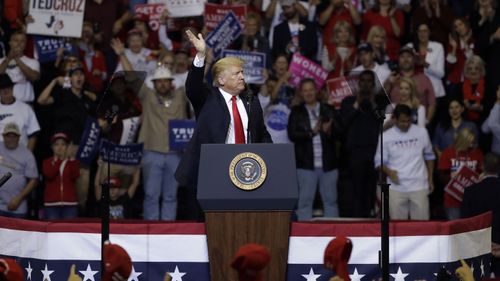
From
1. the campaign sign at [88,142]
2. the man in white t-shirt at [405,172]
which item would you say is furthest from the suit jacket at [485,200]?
the campaign sign at [88,142]

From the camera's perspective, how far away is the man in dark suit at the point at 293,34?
17938mm

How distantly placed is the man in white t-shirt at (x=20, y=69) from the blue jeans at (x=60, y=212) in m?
1.66

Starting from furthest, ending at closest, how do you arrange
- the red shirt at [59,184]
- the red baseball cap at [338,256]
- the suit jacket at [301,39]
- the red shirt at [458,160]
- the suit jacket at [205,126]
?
1. the suit jacket at [301,39]
2. the red shirt at [458,160]
3. the red shirt at [59,184]
4. the suit jacket at [205,126]
5. the red baseball cap at [338,256]

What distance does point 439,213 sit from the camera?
16500 mm

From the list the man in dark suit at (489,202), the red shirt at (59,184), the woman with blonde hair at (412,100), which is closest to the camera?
the man in dark suit at (489,202)

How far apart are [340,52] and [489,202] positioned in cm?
494

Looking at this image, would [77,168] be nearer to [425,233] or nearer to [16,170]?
[16,170]

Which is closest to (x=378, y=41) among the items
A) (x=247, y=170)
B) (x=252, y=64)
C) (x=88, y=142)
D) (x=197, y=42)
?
(x=252, y=64)

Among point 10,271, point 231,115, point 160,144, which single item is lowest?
point 10,271

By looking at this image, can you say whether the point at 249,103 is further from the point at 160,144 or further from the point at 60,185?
the point at 160,144

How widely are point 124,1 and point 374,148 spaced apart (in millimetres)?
4639

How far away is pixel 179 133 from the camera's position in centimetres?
1581

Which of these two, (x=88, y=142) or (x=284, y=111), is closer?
(x=88, y=142)

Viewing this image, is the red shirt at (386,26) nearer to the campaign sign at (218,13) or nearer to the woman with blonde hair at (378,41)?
the woman with blonde hair at (378,41)
